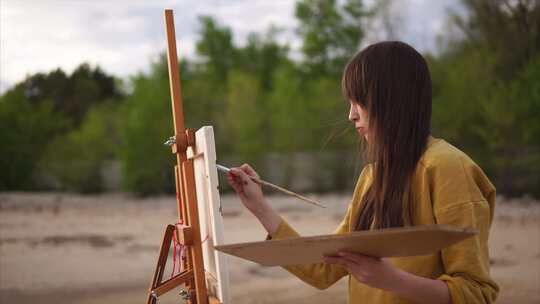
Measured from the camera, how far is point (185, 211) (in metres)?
2.35

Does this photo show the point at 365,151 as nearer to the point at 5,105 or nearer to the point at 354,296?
the point at 354,296

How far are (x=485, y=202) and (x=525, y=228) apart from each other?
28.2ft

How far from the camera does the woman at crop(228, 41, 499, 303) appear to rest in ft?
4.76

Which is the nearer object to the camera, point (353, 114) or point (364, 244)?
point (364, 244)

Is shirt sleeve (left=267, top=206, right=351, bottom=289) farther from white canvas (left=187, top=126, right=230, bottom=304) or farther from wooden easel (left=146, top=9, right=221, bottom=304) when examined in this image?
wooden easel (left=146, top=9, right=221, bottom=304)

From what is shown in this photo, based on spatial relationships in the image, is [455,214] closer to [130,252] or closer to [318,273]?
[318,273]

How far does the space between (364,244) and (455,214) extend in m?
0.30

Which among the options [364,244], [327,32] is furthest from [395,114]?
[327,32]

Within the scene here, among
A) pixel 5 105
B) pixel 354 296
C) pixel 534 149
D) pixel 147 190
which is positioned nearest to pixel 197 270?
pixel 354 296

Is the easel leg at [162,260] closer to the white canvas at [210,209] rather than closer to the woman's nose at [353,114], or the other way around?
the white canvas at [210,209]

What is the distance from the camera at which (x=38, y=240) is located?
28.9 ft

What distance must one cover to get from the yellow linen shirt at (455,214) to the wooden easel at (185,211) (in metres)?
0.78

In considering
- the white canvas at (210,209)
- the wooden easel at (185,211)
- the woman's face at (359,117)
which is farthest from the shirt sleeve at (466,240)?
the wooden easel at (185,211)

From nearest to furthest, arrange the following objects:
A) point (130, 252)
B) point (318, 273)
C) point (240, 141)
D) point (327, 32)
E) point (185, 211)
A: point (318, 273) < point (185, 211) < point (130, 252) < point (240, 141) < point (327, 32)
